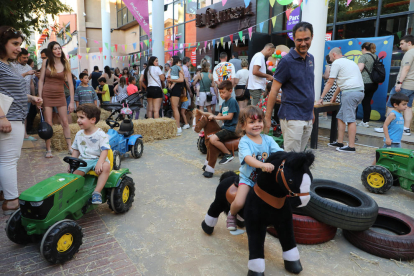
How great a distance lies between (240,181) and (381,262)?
144 cm

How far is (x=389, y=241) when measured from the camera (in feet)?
8.57

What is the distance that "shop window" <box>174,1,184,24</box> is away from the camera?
61.6 ft

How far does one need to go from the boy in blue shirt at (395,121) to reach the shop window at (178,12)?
1639 centimetres

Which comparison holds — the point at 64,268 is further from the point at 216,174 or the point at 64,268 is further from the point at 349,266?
the point at 216,174

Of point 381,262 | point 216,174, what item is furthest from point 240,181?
point 216,174

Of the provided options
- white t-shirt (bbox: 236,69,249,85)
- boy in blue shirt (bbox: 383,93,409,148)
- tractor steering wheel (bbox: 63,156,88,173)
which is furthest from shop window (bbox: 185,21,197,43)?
tractor steering wheel (bbox: 63,156,88,173)

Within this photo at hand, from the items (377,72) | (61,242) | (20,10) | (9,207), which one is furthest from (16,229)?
(377,72)

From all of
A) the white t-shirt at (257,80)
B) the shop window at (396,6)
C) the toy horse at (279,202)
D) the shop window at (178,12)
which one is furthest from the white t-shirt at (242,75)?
the shop window at (178,12)

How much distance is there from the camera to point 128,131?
6.17 m

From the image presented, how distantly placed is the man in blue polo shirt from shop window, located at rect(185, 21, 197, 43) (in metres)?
14.9

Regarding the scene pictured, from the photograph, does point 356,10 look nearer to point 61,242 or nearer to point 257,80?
point 257,80

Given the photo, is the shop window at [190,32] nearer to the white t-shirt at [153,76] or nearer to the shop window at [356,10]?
the shop window at [356,10]

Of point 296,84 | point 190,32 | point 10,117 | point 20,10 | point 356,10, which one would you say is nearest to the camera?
point 10,117

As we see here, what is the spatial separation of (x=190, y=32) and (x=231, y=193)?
17.0m
